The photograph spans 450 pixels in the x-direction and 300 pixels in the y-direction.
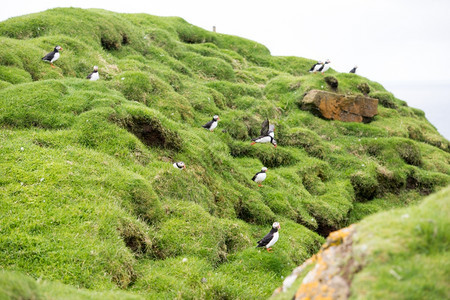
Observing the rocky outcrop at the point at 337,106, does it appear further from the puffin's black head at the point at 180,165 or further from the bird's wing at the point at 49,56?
the bird's wing at the point at 49,56

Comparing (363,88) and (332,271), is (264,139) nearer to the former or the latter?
(332,271)

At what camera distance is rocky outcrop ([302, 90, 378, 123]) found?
2650 cm

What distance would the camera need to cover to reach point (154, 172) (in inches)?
467

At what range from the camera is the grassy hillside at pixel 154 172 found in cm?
828

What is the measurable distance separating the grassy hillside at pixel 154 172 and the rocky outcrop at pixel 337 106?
0.77 m

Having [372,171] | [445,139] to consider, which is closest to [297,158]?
[372,171]

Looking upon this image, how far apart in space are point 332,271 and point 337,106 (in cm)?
2367

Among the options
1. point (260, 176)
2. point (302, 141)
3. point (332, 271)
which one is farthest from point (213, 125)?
point (332, 271)

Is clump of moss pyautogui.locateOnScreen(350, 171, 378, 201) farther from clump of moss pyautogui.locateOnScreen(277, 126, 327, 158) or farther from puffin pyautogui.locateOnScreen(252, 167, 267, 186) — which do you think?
puffin pyautogui.locateOnScreen(252, 167, 267, 186)

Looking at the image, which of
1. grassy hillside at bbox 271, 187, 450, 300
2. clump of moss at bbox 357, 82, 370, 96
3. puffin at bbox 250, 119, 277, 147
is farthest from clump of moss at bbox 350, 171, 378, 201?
grassy hillside at bbox 271, 187, 450, 300

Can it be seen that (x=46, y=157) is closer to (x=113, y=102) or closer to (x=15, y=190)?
(x=15, y=190)

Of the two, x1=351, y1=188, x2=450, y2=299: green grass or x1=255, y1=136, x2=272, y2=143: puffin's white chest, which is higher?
x1=351, y1=188, x2=450, y2=299: green grass

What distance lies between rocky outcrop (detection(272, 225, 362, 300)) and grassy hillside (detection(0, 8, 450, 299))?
11.1 ft

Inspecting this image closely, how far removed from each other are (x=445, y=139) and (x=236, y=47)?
76.6 feet
